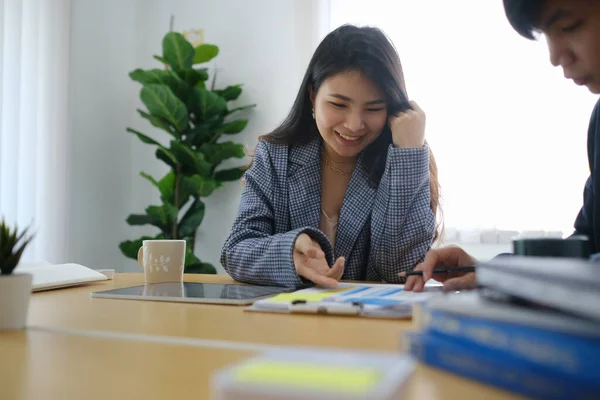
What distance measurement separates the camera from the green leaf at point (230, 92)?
274 centimetres

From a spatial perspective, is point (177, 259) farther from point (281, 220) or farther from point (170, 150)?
point (170, 150)

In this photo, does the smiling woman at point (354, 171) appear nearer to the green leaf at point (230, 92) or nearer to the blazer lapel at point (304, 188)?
the blazer lapel at point (304, 188)

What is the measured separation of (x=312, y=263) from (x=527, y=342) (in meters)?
0.70

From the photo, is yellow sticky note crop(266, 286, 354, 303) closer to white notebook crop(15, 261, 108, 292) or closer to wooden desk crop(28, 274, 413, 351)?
wooden desk crop(28, 274, 413, 351)

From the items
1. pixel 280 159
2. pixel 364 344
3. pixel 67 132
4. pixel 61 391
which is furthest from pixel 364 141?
pixel 67 132

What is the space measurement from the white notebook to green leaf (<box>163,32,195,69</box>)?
172 centimetres

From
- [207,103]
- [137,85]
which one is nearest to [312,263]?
[207,103]

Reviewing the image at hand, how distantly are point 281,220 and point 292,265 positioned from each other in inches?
16.0

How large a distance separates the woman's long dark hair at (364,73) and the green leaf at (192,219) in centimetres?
126

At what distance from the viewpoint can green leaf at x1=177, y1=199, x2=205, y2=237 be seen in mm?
2705

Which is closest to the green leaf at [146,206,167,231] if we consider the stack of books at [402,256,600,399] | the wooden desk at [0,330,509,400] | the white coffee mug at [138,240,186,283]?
the white coffee mug at [138,240,186,283]

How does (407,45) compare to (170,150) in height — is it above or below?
above

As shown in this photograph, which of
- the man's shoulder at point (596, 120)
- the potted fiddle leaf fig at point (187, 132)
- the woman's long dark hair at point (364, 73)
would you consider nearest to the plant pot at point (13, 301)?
the woman's long dark hair at point (364, 73)

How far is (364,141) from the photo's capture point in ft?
4.83
